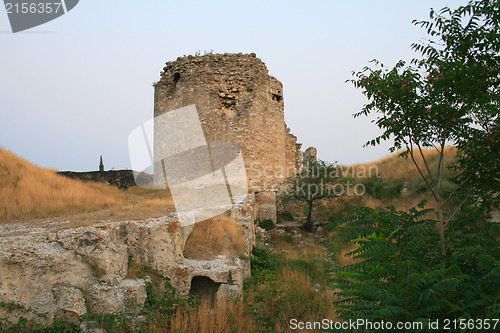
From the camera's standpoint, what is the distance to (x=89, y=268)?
149 inches

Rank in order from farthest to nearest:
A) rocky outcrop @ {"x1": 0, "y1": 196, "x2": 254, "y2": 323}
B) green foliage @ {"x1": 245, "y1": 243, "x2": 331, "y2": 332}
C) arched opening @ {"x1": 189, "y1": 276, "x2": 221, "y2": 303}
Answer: arched opening @ {"x1": 189, "y1": 276, "x2": 221, "y2": 303} → green foliage @ {"x1": 245, "y1": 243, "x2": 331, "y2": 332} → rocky outcrop @ {"x1": 0, "y1": 196, "x2": 254, "y2": 323}

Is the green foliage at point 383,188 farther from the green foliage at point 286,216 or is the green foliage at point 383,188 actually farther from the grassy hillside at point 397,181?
the green foliage at point 286,216

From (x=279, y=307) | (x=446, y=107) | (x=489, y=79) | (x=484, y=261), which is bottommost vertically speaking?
(x=279, y=307)

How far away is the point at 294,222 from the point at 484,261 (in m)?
10.2

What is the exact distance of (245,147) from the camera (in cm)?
1175

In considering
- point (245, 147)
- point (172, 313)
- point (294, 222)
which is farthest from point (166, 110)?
point (172, 313)

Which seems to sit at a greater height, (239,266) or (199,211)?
(199,211)

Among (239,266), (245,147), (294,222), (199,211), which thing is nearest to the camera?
→ (239,266)

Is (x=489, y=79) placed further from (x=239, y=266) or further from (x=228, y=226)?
(x=228, y=226)

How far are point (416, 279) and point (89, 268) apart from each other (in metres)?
3.51

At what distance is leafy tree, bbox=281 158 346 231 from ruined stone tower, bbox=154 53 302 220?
653 millimetres

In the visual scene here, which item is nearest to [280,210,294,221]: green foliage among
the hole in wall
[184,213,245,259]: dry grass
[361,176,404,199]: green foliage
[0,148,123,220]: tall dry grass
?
[361,176,404,199]: green foliage

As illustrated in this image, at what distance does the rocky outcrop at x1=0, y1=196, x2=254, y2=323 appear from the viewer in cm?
332

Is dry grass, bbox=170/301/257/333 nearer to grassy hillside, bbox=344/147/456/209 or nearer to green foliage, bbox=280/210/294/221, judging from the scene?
grassy hillside, bbox=344/147/456/209
